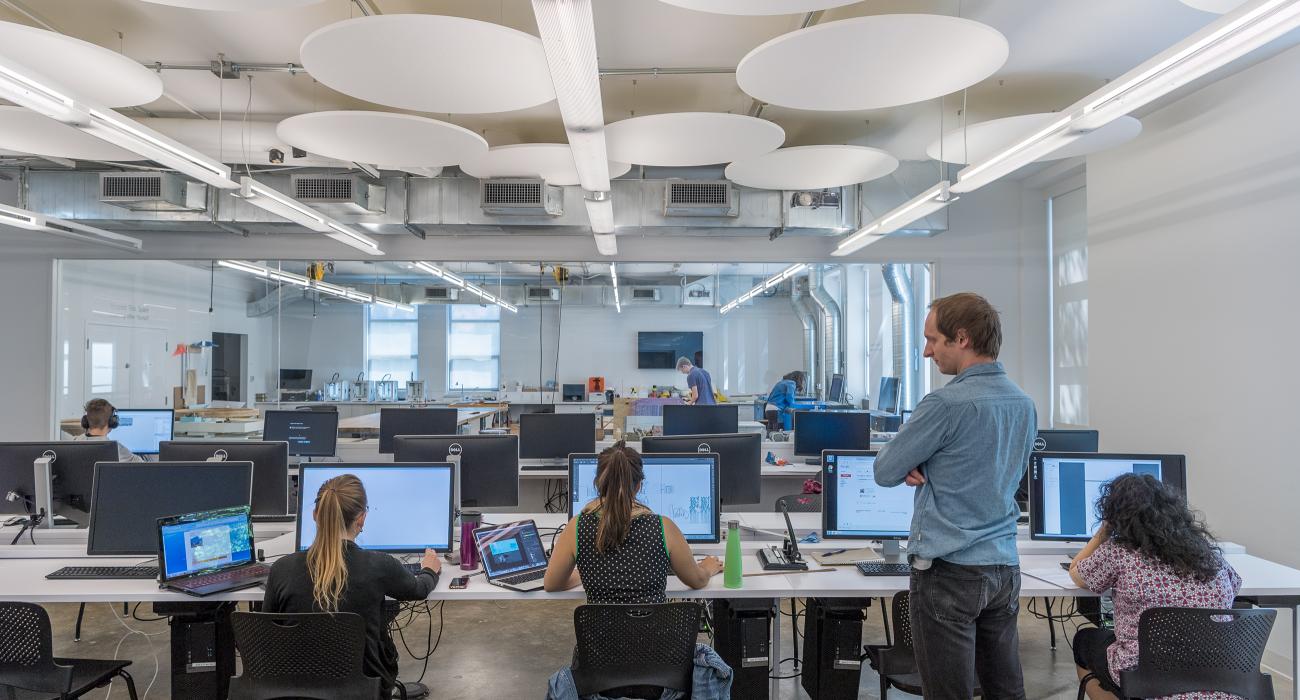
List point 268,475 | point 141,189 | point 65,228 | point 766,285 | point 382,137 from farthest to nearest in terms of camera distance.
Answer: point 766,285, point 65,228, point 141,189, point 382,137, point 268,475

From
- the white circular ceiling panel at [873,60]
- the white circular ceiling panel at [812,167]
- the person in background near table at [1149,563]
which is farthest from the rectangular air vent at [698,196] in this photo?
the person in background near table at [1149,563]

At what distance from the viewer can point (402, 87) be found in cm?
320

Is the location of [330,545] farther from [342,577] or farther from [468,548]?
[468,548]

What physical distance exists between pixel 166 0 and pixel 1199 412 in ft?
18.6

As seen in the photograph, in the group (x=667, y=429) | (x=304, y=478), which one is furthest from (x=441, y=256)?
(x=304, y=478)

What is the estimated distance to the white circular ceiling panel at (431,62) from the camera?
2.63 metres

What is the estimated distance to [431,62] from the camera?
9.56 feet

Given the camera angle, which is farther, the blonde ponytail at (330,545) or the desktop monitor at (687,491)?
the desktop monitor at (687,491)

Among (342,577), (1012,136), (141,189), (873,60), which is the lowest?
(342,577)

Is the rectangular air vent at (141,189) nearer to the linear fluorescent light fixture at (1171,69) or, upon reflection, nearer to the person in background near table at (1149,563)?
the linear fluorescent light fixture at (1171,69)

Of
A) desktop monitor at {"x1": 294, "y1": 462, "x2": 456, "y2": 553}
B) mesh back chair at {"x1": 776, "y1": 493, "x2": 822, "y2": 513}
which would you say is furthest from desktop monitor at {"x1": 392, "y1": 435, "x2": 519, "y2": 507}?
mesh back chair at {"x1": 776, "y1": 493, "x2": 822, "y2": 513}

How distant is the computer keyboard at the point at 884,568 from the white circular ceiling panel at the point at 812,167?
253 centimetres

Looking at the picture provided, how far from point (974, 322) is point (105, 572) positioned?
3457 millimetres

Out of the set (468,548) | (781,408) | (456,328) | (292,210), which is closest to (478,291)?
(456,328)
